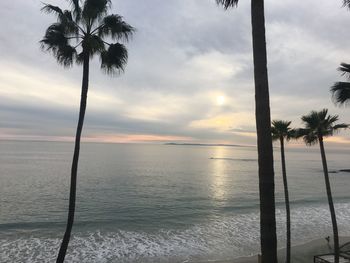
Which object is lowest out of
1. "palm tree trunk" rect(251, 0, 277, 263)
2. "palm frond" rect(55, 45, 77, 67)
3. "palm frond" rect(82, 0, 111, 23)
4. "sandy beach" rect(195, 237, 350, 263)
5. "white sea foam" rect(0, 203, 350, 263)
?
"sandy beach" rect(195, 237, 350, 263)

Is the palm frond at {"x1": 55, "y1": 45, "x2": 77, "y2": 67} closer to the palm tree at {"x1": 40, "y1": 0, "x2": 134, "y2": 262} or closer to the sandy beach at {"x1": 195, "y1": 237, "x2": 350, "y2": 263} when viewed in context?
the palm tree at {"x1": 40, "y1": 0, "x2": 134, "y2": 262}

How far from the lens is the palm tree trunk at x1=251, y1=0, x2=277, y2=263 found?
612 centimetres

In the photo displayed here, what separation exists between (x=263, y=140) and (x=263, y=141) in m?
0.02

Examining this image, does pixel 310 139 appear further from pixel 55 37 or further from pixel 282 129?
pixel 55 37

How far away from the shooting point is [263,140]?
20.8 ft

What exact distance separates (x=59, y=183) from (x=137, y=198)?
862 inches

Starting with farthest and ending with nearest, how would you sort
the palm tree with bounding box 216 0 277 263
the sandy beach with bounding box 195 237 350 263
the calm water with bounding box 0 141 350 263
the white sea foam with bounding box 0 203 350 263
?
1. the calm water with bounding box 0 141 350 263
2. the sandy beach with bounding box 195 237 350 263
3. the white sea foam with bounding box 0 203 350 263
4. the palm tree with bounding box 216 0 277 263

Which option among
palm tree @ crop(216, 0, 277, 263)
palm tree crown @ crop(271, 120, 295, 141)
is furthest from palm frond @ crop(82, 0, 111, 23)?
palm tree crown @ crop(271, 120, 295, 141)

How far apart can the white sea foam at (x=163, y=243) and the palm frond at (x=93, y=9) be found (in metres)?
16.6

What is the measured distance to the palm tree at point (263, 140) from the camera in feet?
20.1

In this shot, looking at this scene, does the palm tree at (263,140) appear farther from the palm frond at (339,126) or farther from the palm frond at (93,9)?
the palm frond at (339,126)

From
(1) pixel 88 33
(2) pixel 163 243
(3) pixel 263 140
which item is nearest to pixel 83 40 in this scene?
(1) pixel 88 33

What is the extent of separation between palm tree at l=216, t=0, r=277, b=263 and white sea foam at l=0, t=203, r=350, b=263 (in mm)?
18829

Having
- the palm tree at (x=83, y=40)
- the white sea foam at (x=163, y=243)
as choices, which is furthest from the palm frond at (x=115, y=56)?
the white sea foam at (x=163, y=243)
